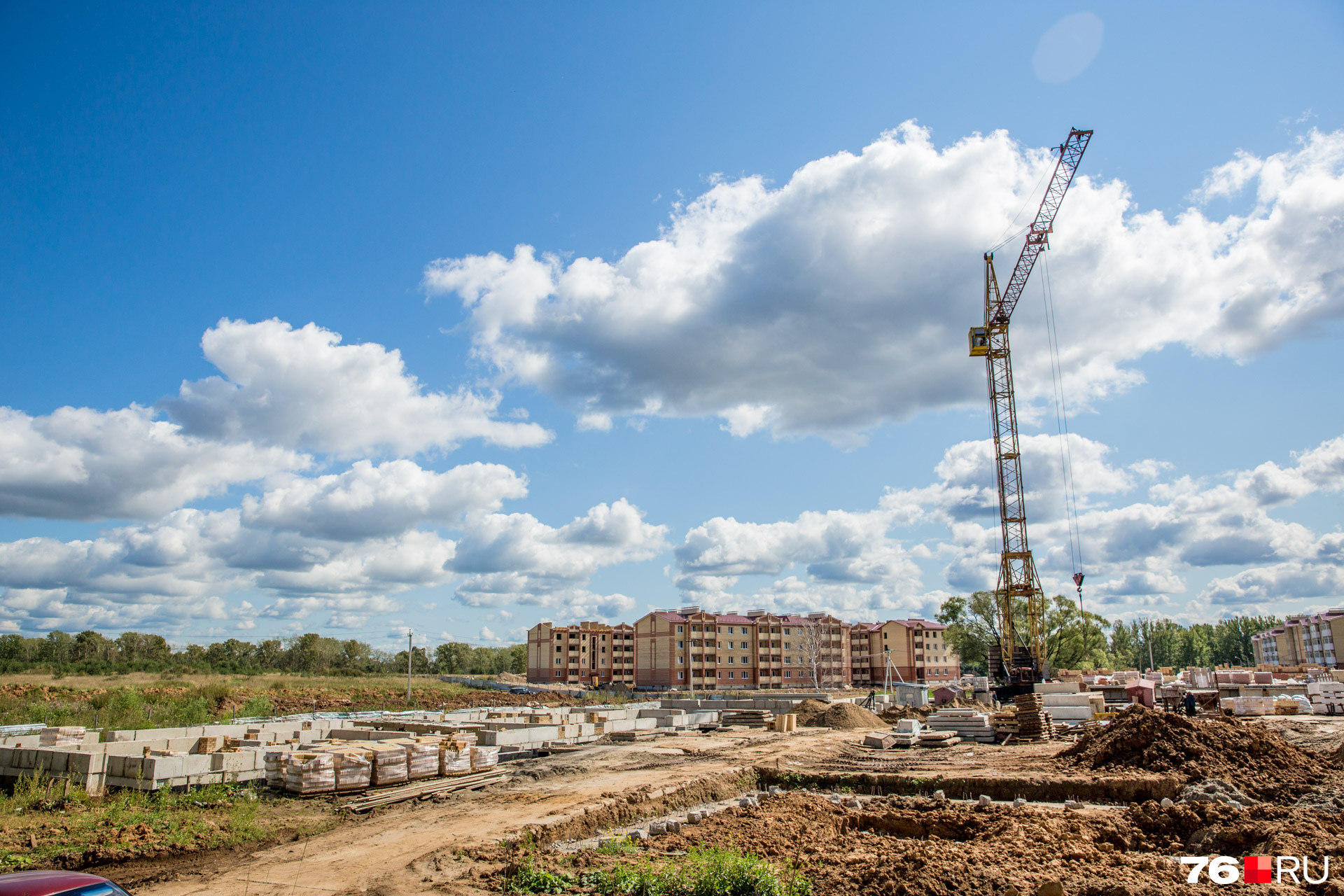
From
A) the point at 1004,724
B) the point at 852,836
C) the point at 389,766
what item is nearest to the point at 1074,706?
the point at 1004,724

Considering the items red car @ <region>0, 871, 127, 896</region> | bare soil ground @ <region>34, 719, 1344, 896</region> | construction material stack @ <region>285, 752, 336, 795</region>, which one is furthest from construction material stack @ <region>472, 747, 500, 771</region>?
red car @ <region>0, 871, 127, 896</region>

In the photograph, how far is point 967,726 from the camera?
25703mm

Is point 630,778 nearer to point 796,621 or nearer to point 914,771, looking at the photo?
point 914,771

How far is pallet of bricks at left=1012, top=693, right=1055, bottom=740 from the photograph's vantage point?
25.0 meters

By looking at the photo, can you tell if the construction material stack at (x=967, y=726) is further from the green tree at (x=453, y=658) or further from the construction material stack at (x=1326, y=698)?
the green tree at (x=453, y=658)

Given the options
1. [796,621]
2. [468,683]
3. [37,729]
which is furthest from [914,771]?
[796,621]

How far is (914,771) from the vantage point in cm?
1847

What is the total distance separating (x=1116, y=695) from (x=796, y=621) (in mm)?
55239

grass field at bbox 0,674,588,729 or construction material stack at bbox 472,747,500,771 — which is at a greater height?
construction material stack at bbox 472,747,500,771

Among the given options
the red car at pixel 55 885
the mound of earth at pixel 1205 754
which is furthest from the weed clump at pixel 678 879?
the mound of earth at pixel 1205 754

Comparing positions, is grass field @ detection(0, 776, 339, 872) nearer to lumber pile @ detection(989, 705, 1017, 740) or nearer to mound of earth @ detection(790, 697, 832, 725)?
lumber pile @ detection(989, 705, 1017, 740)

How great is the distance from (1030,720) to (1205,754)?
939 centimetres

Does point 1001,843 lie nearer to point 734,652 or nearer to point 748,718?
point 748,718

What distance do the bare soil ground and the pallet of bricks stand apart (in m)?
7.98
